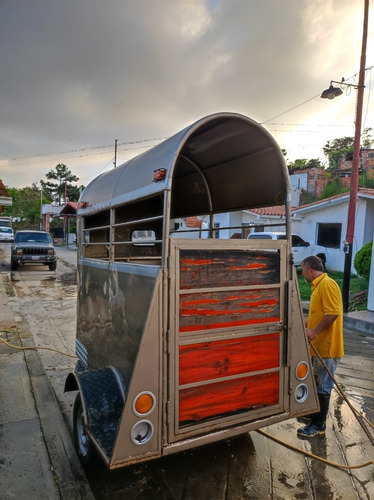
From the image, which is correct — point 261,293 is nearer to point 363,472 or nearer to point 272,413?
point 272,413

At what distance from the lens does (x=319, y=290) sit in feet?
11.5

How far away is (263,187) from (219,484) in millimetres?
2660

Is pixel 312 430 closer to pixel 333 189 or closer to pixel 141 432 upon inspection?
pixel 141 432

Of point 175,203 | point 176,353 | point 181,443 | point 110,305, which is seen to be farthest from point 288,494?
point 175,203

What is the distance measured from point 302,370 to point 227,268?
3.93 feet

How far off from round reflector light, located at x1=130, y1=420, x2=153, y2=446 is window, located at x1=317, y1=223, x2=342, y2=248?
1606 cm

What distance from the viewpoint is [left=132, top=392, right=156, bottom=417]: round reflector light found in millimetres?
2443

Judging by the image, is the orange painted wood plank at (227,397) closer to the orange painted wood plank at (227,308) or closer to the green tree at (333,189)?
the orange painted wood plank at (227,308)

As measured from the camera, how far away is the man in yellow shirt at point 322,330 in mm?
3438

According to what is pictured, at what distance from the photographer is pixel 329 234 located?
17344 millimetres

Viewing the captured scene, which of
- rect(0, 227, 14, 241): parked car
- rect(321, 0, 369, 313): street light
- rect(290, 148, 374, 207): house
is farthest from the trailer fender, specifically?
rect(0, 227, 14, 241): parked car

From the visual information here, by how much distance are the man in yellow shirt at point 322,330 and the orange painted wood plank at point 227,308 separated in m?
0.69

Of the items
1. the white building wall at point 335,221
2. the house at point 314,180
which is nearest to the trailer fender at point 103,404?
the white building wall at point 335,221

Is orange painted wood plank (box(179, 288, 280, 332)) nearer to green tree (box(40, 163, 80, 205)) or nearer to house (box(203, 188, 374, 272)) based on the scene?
house (box(203, 188, 374, 272))
